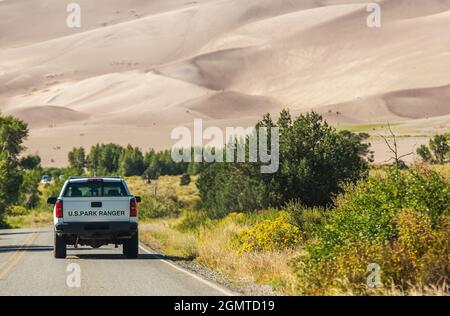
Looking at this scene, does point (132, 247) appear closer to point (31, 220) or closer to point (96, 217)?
point (96, 217)

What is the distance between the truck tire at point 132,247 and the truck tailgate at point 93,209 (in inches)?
44.0

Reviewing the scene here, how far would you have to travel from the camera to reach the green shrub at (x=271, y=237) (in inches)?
928

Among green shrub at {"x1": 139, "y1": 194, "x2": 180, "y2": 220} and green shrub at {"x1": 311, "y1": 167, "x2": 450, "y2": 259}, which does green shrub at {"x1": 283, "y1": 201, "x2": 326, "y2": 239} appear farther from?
green shrub at {"x1": 139, "y1": 194, "x2": 180, "y2": 220}

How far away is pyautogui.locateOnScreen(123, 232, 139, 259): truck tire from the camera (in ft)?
81.2

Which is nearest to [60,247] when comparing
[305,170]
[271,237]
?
[271,237]

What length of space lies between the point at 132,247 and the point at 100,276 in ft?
17.8

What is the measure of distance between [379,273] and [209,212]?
28423mm

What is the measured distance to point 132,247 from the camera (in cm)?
2488

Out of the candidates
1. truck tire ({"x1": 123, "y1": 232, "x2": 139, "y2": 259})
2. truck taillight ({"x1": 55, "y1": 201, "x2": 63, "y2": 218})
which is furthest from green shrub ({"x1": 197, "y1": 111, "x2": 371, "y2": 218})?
truck taillight ({"x1": 55, "y1": 201, "x2": 63, "y2": 218})

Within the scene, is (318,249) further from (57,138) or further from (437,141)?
(57,138)

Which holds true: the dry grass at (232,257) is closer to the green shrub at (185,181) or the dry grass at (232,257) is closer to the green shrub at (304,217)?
the green shrub at (304,217)

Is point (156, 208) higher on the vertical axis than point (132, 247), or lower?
lower

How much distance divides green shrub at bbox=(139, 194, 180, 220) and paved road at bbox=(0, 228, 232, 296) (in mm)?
39483
